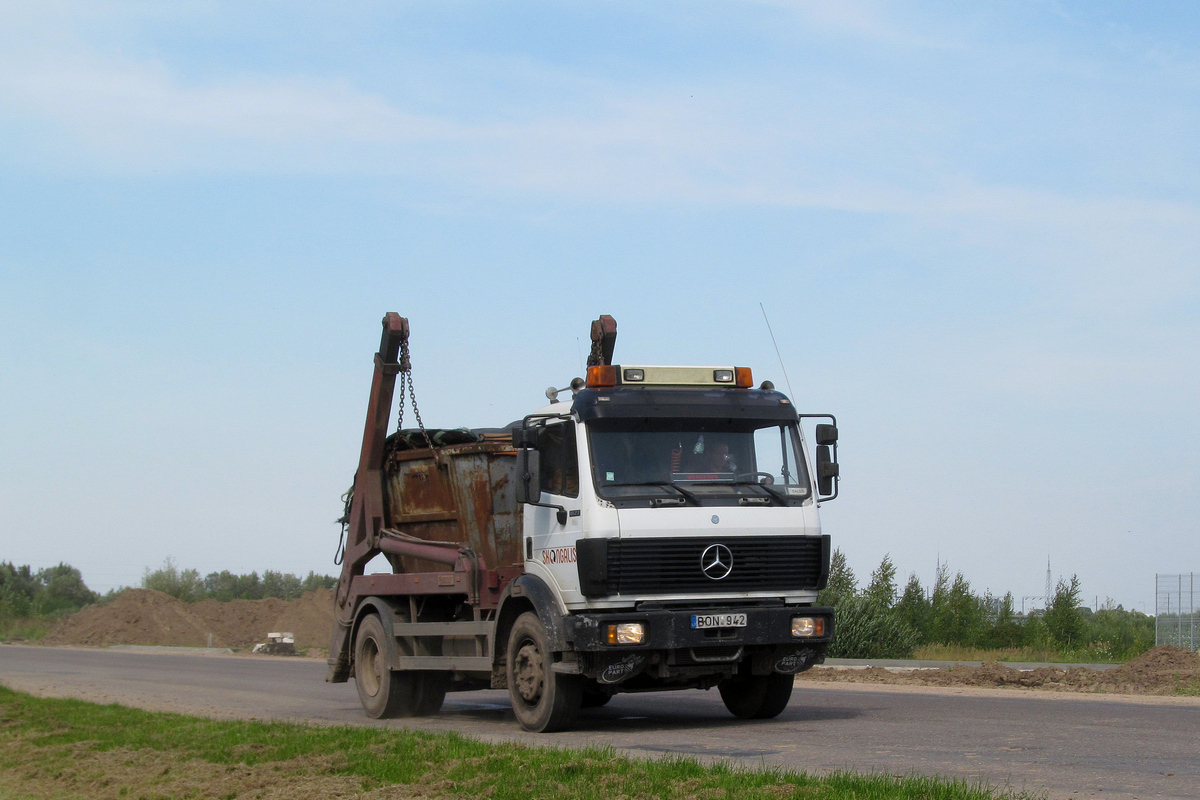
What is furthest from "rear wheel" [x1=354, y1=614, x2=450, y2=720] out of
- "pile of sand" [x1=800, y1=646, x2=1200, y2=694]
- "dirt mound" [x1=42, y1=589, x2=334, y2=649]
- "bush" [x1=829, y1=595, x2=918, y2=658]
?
"dirt mound" [x1=42, y1=589, x2=334, y2=649]

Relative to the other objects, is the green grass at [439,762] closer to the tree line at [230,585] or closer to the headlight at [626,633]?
the headlight at [626,633]

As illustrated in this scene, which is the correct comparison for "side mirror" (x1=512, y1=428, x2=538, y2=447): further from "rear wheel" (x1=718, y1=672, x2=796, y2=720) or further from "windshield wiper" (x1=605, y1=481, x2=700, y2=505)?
"rear wheel" (x1=718, y1=672, x2=796, y2=720)

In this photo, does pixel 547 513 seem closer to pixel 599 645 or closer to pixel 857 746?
pixel 599 645

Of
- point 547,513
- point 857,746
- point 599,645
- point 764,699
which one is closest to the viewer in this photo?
point 857,746

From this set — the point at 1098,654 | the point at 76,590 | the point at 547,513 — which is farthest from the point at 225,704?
the point at 76,590

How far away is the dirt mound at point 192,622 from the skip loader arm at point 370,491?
3719 centimetres

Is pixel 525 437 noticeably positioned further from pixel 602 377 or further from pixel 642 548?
pixel 642 548

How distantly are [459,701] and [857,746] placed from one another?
890 cm

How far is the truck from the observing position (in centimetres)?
1152

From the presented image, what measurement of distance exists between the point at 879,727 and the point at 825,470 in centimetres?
241

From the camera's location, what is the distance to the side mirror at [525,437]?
12.3 meters

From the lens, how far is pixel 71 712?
15.0m

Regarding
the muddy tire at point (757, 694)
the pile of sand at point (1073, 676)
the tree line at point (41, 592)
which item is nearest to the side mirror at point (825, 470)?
the muddy tire at point (757, 694)

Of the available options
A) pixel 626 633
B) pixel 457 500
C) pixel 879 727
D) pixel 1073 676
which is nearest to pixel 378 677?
pixel 457 500
